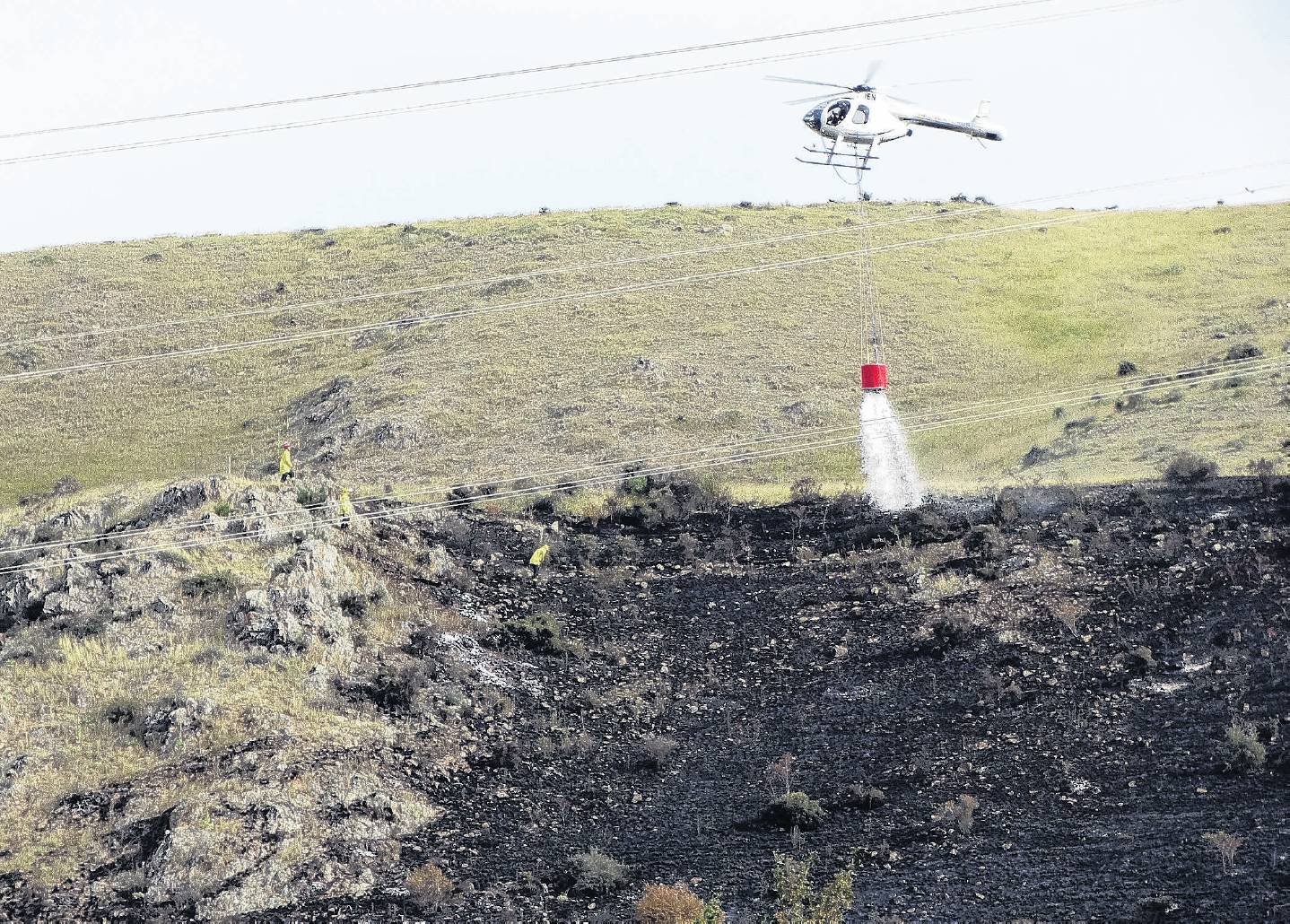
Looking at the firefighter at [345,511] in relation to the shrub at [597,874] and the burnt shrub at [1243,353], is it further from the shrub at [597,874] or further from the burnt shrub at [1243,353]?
the burnt shrub at [1243,353]

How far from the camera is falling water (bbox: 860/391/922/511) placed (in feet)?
194

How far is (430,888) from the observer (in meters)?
34.9

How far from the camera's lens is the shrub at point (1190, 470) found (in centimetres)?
5462

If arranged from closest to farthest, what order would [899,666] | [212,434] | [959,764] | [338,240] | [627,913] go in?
[627,913]
[959,764]
[899,666]
[212,434]
[338,240]

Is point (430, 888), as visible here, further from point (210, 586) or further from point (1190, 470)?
point (1190, 470)

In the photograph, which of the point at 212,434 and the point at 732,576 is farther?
the point at 212,434

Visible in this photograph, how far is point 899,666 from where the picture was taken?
148ft

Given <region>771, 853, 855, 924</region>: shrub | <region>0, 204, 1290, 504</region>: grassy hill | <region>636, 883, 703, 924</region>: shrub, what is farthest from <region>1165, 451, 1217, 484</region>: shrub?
<region>636, 883, 703, 924</region>: shrub

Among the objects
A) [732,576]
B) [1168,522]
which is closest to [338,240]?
[732,576]

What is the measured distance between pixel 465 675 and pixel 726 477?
22.8m

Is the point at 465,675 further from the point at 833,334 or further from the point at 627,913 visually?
the point at 833,334

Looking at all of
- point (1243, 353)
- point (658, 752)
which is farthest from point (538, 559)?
point (1243, 353)

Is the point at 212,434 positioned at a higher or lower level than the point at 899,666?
higher

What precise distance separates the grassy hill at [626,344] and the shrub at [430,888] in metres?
32.8
